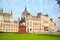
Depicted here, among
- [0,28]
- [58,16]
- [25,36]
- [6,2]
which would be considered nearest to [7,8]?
[6,2]

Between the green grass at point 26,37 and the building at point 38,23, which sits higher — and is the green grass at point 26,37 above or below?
below

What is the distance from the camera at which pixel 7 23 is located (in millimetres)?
3273

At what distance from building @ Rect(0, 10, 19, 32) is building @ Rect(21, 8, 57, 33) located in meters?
0.18

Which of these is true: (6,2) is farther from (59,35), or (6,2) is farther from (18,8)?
(59,35)

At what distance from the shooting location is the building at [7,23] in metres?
3.27

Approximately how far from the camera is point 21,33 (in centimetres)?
329

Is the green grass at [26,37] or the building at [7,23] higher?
the building at [7,23]

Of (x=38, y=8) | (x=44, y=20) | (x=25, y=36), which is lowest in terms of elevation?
(x=25, y=36)

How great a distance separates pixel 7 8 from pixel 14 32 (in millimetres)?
417

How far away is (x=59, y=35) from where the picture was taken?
3.29 meters

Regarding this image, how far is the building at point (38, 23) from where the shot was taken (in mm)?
3295

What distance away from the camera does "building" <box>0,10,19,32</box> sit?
129 inches

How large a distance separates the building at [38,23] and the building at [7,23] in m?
0.18

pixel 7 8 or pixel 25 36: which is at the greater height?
pixel 7 8
